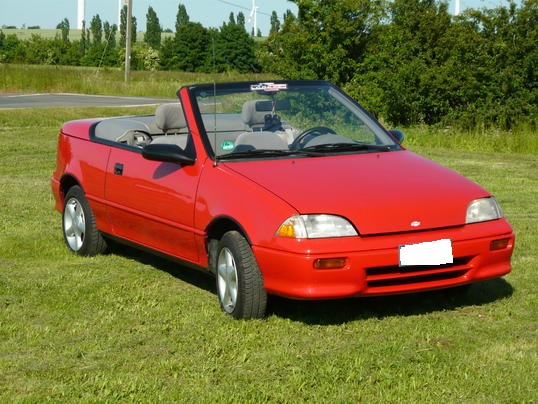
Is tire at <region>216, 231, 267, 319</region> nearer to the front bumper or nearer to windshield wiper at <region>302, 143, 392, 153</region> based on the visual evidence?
the front bumper

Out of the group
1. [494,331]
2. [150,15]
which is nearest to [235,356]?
[494,331]

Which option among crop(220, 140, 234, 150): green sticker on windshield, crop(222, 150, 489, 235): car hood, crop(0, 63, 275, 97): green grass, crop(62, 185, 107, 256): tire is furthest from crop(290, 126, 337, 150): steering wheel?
crop(0, 63, 275, 97): green grass

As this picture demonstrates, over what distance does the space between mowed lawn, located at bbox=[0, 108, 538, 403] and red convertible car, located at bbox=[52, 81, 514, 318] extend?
0.28 m

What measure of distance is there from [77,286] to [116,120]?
181cm

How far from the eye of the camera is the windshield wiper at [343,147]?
7402 mm

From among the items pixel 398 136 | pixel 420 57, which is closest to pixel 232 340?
pixel 398 136

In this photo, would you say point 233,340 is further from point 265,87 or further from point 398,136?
point 398,136

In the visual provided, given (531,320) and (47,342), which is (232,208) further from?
(531,320)

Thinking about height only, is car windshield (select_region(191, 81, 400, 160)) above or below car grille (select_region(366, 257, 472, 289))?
above

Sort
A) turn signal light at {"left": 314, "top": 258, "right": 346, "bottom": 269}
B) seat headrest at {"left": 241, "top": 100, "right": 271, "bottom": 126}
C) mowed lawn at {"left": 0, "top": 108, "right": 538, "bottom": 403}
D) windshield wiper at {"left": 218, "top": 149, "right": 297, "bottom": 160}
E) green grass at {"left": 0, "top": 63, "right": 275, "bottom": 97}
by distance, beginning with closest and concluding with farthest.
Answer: mowed lawn at {"left": 0, "top": 108, "right": 538, "bottom": 403} < turn signal light at {"left": 314, "top": 258, "right": 346, "bottom": 269} < windshield wiper at {"left": 218, "top": 149, "right": 297, "bottom": 160} < seat headrest at {"left": 241, "top": 100, "right": 271, "bottom": 126} < green grass at {"left": 0, "top": 63, "right": 275, "bottom": 97}

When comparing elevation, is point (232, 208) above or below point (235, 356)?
above

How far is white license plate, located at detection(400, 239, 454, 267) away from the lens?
6309 mm

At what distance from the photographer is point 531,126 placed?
1992 centimetres

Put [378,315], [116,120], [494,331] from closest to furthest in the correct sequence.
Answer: [494,331] → [378,315] → [116,120]
